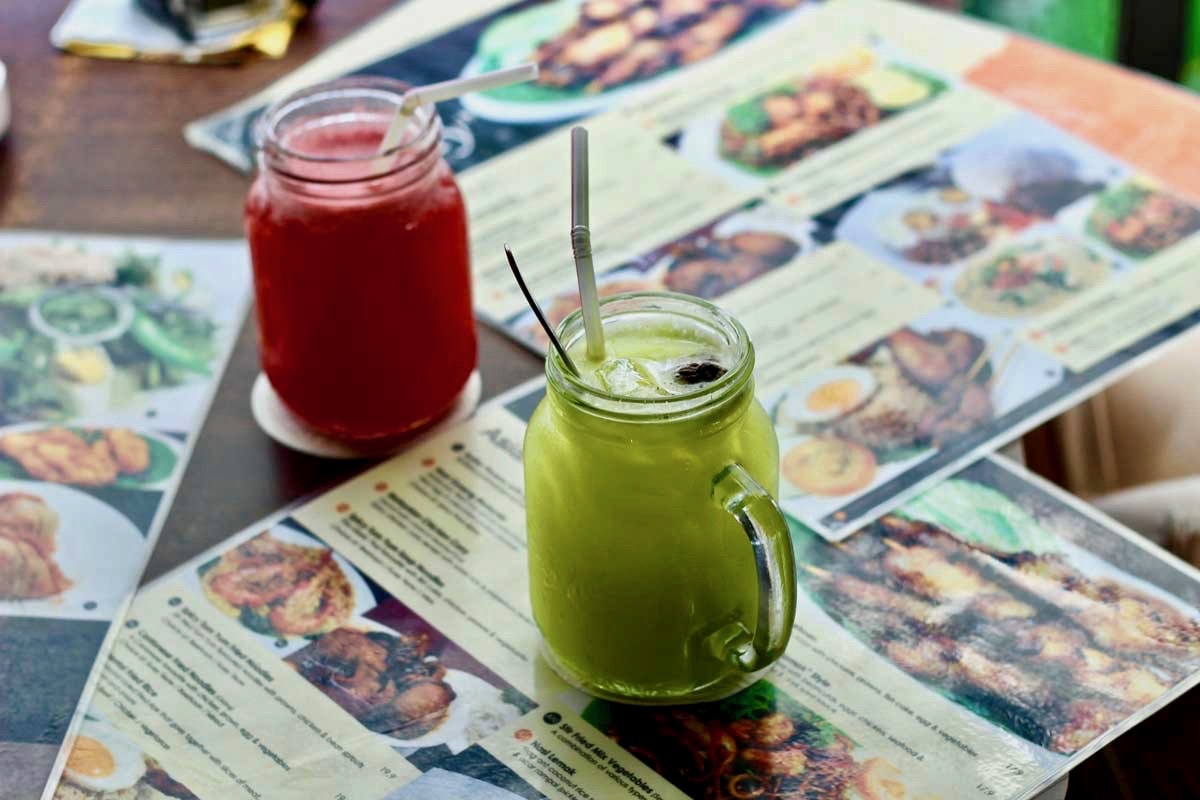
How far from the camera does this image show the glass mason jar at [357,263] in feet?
2.71

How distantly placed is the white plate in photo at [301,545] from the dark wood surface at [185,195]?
20 millimetres

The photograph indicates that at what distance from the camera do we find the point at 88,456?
91 centimetres

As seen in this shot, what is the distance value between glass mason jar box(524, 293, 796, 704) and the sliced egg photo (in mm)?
208

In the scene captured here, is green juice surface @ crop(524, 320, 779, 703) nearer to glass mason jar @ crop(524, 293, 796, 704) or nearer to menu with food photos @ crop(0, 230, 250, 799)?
glass mason jar @ crop(524, 293, 796, 704)

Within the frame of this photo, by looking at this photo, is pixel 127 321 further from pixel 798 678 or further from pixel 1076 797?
pixel 1076 797

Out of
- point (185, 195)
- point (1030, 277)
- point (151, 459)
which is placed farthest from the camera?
point (185, 195)

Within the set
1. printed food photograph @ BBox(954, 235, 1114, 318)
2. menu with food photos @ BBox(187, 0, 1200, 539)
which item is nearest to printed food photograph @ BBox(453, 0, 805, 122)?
menu with food photos @ BBox(187, 0, 1200, 539)

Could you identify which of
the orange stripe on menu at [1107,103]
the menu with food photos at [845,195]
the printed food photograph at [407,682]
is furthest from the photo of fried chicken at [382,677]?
the orange stripe on menu at [1107,103]

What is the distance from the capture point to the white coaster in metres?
0.90

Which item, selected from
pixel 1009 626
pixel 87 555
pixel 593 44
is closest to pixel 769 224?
pixel 593 44

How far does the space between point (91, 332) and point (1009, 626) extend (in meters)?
0.61

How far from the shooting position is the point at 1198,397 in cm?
95

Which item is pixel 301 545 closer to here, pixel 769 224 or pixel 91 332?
pixel 91 332

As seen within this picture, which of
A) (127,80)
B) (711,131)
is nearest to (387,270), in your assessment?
(711,131)
